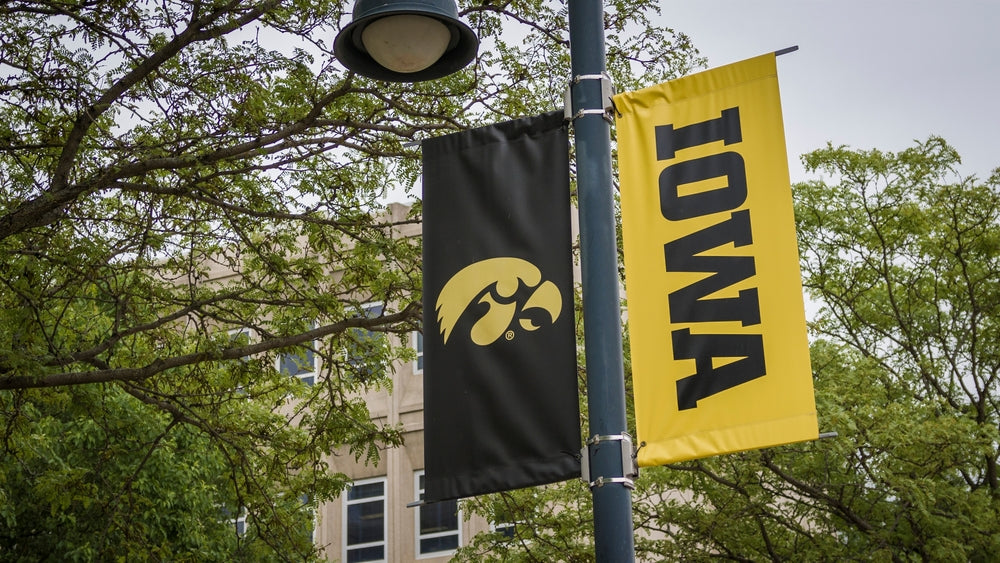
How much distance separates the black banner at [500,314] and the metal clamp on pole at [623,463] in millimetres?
55

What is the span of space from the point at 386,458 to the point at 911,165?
14111mm

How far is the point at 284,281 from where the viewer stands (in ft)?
41.3

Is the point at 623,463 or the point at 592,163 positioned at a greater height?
the point at 592,163

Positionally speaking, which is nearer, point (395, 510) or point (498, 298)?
point (498, 298)

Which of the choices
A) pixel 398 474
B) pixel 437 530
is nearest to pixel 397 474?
pixel 398 474

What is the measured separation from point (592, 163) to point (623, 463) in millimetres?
1449

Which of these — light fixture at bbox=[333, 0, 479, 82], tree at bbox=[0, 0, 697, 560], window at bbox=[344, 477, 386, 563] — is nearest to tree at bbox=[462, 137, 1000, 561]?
tree at bbox=[0, 0, 697, 560]

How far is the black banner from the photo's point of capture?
5418 millimetres

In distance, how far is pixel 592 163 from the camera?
5.72 m

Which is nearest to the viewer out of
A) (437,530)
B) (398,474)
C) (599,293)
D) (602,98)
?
(599,293)

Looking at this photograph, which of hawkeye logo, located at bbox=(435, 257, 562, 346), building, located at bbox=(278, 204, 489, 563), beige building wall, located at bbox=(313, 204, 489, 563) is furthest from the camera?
beige building wall, located at bbox=(313, 204, 489, 563)

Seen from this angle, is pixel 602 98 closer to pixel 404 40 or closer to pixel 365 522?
pixel 404 40

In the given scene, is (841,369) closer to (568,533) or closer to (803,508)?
(803,508)

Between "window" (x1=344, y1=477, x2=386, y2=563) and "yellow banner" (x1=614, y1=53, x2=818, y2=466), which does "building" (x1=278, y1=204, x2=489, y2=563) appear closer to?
"window" (x1=344, y1=477, x2=386, y2=563)
